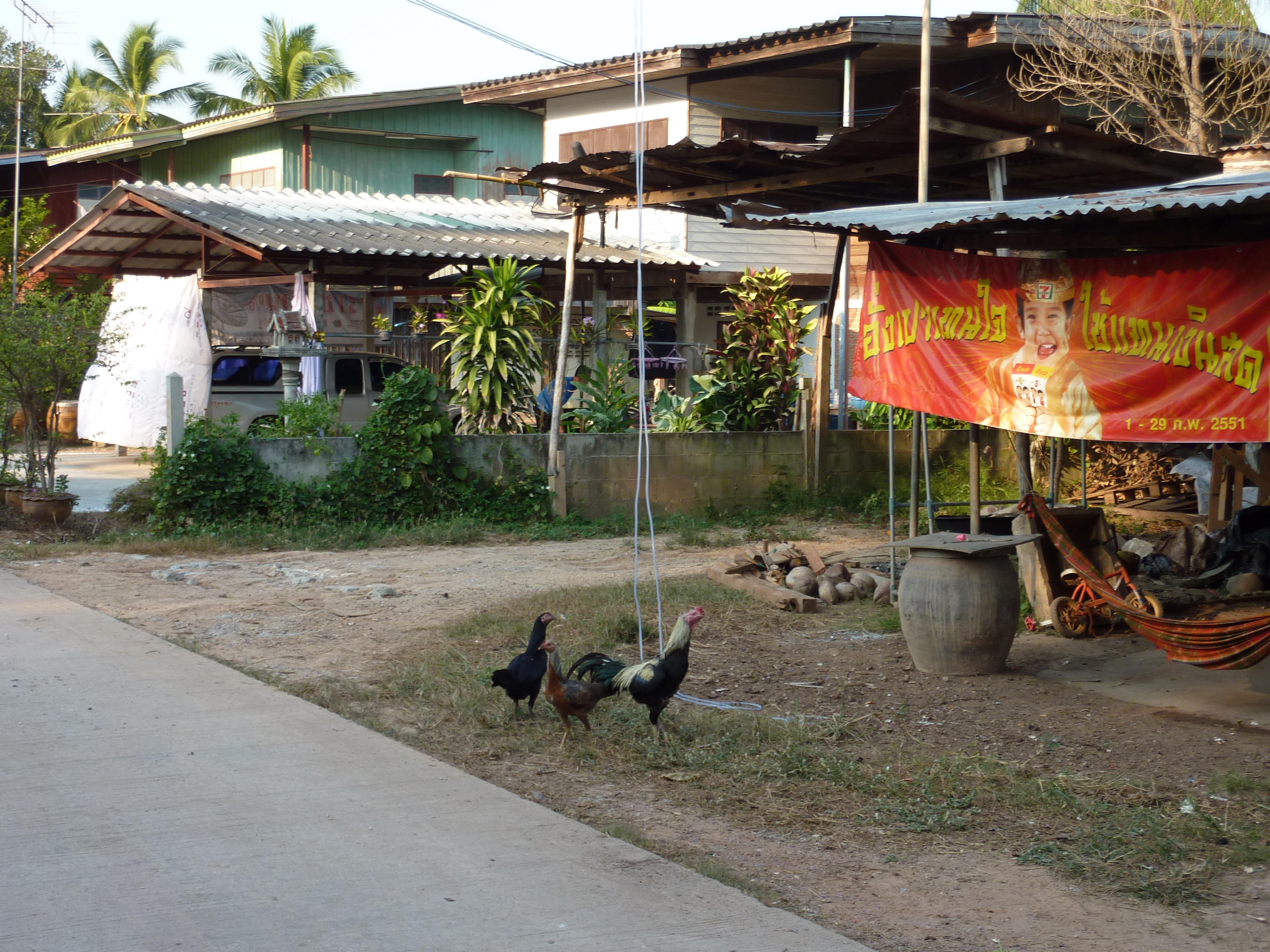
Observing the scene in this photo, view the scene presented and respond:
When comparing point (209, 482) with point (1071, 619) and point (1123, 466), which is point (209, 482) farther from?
point (1123, 466)

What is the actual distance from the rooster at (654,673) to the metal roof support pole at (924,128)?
3635 mm

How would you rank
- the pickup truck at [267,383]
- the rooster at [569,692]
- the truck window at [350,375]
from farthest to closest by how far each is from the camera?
the truck window at [350,375]
the pickup truck at [267,383]
the rooster at [569,692]

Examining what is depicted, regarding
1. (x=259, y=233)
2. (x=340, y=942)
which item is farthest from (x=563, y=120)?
(x=340, y=942)

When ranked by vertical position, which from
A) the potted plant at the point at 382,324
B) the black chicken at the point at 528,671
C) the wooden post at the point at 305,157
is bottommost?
the black chicken at the point at 528,671

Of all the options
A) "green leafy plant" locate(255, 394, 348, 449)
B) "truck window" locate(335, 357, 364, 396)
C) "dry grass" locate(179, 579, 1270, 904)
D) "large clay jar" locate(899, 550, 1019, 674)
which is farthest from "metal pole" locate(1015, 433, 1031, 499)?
"truck window" locate(335, 357, 364, 396)

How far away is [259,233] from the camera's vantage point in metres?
15.1

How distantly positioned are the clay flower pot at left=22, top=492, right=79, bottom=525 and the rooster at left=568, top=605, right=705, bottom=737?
8742mm

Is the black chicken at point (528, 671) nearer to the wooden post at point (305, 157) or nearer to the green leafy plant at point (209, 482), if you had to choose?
the green leafy plant at point (209, 482)

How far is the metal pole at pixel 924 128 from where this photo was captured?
880 cm

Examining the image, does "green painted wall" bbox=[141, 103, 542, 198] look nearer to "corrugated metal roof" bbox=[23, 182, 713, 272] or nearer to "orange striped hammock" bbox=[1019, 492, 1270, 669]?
"corrugated metal roof" bbox=[23, 182, 713, 272]

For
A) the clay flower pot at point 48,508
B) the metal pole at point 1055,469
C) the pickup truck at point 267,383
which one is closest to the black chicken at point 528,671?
the metal pole at point 1055,469

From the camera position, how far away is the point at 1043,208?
7098mm

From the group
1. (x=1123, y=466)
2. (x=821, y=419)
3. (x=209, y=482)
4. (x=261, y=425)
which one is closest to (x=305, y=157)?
(x=261, y=425)

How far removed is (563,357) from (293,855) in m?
9.63
